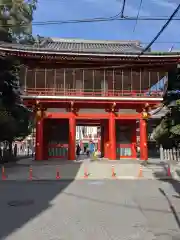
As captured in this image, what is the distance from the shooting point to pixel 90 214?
28.3 ft

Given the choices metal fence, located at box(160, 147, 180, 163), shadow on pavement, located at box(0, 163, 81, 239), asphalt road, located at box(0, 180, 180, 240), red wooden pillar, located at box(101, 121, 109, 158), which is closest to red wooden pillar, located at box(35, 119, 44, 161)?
red wooden pillar, located at box(101, 121, 109, 158)

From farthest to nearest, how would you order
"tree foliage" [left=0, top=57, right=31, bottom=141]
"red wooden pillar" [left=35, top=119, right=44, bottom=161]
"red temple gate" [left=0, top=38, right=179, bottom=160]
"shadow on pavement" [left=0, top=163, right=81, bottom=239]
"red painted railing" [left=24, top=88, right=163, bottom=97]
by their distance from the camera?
"red painted railing" [left=24, top=88, right=163, bottom=97] → "red wooden pillar" [left=35, top=119, right=44, bottom=161] → "red temple gate" [left=0, top=38, right=179, bottom=160] → "tree foliage" [left=0, top=57, right=31, bottom=141] → "shadow on pavement" [left=0, top=163, right=81, bottom=239]

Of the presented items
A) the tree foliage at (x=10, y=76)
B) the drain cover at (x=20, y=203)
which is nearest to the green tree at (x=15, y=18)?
the tree foliage at (x=10, y=76)

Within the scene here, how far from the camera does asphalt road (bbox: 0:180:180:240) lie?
6.64 m

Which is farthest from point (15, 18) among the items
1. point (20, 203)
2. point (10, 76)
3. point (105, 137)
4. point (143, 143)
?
point (20, 203)

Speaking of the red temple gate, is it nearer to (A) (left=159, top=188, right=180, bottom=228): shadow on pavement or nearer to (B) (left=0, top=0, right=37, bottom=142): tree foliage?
(B) (left=0, top=0, right=37, bottom=142): tree foliage

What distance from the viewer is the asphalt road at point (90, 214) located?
21.8ft

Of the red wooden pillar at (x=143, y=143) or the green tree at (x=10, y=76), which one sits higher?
the green tree at (x=10, y=76)

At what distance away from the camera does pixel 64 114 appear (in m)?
27.2

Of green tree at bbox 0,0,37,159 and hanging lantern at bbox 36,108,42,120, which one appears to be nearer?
green tree at bbox 0,0,37,159

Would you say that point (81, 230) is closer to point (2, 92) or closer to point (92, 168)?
point (92, 168)

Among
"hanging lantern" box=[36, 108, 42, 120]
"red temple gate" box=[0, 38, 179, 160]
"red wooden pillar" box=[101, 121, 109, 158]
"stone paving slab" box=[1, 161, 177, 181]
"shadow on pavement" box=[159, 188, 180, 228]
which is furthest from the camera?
"red wooden pillar" box=[101, 121, 109, 158]

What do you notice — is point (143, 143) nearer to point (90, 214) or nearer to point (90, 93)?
point (90, 93)

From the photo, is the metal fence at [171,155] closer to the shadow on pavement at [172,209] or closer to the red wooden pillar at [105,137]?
the red wooden pillar at [105,137]
